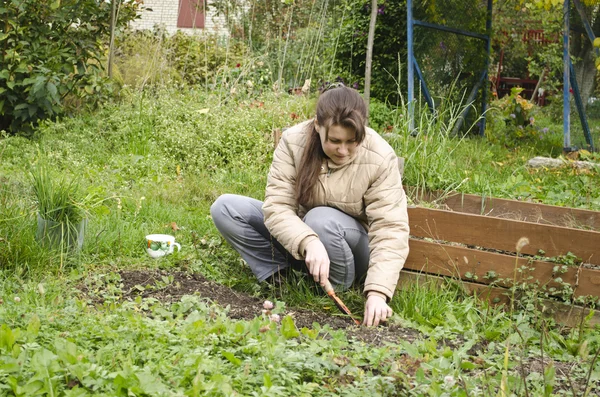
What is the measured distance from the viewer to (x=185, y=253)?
13.9 ft

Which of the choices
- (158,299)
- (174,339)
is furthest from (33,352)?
(158,299)

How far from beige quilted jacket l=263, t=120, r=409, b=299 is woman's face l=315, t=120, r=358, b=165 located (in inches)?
4.2

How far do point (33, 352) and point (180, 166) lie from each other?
4.03 metres

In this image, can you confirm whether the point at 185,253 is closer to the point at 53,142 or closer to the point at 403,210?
the point at 403,210

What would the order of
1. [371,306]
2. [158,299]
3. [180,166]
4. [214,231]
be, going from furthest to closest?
[180,166], [214,231], [158,299], [371,306]

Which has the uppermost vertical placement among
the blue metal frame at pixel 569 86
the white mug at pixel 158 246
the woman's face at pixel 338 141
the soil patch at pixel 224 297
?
the blue metal frame at pixel 569 86

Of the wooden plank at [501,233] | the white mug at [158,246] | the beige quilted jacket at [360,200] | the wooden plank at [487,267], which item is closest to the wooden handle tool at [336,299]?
the beige quilted jacket at [360,200]

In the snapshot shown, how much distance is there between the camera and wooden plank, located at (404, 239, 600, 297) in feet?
11.6

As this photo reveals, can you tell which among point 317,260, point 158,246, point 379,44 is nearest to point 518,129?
point 379,44

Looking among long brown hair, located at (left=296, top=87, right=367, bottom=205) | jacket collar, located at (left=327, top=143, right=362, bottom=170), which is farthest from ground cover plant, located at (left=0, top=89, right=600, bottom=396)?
jacket collar, located at (left=327, top=143, right=362, bottom=170)

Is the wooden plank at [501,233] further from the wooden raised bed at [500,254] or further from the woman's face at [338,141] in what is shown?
the woman's face at [338,141]

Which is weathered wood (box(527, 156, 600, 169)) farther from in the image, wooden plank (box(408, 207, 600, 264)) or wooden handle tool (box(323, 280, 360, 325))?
wooden handle tool (box(323, 280, 360, 325))

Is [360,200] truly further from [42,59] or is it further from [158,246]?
[42,59]

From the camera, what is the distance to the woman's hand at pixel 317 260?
10.9 feet
